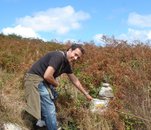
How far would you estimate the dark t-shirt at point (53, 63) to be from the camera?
7895mm

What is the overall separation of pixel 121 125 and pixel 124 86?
46.3 inches

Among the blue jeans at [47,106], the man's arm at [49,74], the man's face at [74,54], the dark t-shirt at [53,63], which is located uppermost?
the man's face at [74,54]

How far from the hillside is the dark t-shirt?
1191mm

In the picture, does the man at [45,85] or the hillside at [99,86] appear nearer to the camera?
the man at [45,85]

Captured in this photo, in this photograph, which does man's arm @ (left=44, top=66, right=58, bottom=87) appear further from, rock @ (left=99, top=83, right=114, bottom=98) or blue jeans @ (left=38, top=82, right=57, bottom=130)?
rock @ (left=99, top=83, right=114, bottom=98)

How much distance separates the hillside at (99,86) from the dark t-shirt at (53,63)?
3.91 feet

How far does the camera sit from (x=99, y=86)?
33.1ft

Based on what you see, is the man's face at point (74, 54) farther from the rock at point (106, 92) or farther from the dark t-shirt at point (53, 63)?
the rock at point (106, 92)

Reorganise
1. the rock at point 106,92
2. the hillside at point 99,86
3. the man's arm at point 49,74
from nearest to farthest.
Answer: the man's arm at point 49,74 → the hillside at point 99,86 → the rock at point 106,92

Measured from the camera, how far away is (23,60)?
37.7 ft

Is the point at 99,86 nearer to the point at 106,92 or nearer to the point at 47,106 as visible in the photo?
the point at 106,92

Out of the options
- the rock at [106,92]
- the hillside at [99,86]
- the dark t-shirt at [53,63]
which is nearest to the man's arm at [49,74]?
the dark t-shirt at [53,63]

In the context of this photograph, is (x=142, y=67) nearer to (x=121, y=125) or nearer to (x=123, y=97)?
(x=123, y=97)

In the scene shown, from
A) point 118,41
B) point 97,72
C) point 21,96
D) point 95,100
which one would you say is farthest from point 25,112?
point 118,41
